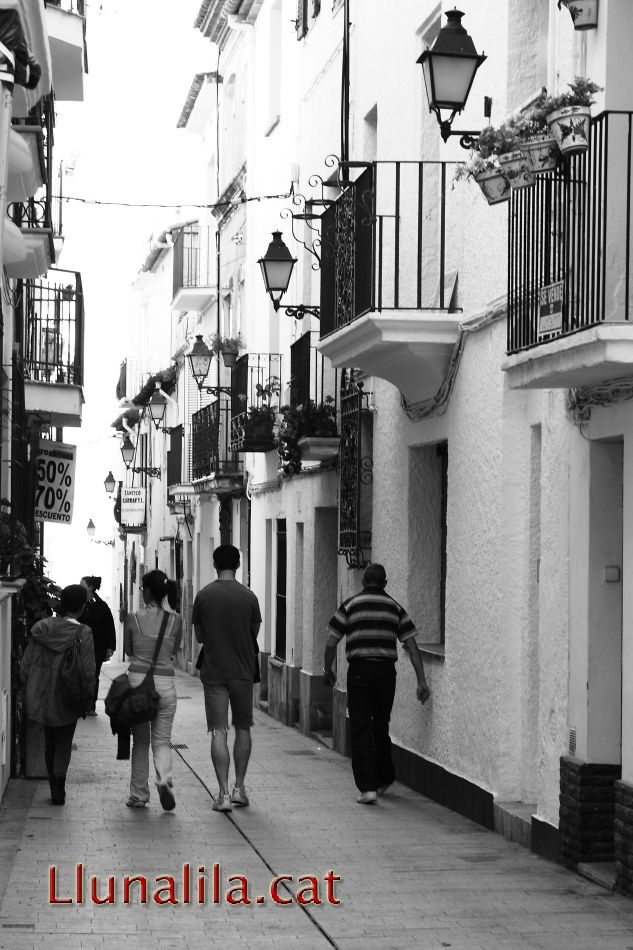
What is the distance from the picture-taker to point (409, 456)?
47.1 ft

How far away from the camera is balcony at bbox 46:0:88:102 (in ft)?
45.0

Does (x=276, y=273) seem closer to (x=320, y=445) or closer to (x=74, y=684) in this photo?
(x=320, y=445)

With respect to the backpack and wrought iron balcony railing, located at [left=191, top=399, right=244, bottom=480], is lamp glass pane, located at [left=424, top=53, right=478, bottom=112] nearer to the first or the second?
the backpack

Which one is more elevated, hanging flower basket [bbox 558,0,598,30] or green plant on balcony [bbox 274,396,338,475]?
hanging flower basket [bbox 558,0,598,30]

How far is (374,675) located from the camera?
511 inches

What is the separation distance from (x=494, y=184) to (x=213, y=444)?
699 inches

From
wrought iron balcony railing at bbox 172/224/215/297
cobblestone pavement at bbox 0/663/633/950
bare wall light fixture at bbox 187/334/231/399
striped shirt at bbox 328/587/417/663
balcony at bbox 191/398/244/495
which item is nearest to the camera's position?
cobblestone pavement at bbox 0/663/633/950

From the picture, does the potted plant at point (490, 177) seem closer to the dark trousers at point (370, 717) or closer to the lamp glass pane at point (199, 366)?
the dark trousers at point (370, 717)

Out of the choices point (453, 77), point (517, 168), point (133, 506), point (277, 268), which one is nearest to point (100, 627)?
point (277, 268)

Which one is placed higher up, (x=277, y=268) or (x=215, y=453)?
(x=277, y=268)

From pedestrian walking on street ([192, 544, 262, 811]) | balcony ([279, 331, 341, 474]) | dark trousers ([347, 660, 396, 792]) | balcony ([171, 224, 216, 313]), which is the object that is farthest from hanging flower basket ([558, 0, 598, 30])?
balcony ([171, 224, 216, 313])

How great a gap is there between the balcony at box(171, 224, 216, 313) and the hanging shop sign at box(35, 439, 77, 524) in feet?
45.2

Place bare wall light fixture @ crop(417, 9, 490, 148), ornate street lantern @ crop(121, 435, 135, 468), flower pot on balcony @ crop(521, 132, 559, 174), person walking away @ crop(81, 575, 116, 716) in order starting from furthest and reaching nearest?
ornate street lantern @ crop(121, 435, 135, 468) → person walking away @ crop(81, 575, 116, 716) → bare wall light fixture @ crop(417, 9, 490, 148) → flower pot on balcony @ crop(521, 132, 559, 174)

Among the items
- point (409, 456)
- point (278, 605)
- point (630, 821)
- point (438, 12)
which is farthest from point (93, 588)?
point (630, 821)
